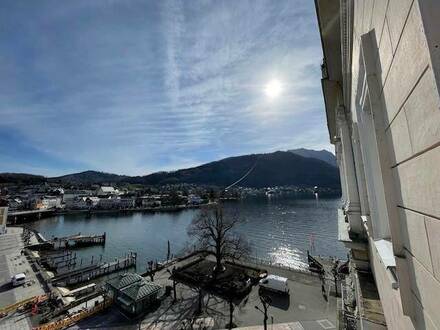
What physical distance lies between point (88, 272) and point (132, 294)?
20642mm

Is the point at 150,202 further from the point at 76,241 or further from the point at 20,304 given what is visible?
the point at 20,304

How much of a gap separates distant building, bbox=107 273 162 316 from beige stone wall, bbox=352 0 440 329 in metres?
20.5

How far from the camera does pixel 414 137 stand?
1135 mm

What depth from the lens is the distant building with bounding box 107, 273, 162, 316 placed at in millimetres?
18469

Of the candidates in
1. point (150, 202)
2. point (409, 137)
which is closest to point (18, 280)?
point (409, 137)

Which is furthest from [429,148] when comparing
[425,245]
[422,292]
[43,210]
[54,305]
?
[43,210]

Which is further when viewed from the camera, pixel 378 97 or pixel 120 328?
pixel 120 328

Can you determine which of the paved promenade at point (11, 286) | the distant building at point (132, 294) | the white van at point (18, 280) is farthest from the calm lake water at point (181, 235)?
the distant building at point (132, 294)

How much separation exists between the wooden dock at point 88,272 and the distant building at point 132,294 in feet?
46.0

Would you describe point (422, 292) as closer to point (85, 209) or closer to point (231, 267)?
point (231, 267)

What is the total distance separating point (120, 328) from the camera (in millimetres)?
17000

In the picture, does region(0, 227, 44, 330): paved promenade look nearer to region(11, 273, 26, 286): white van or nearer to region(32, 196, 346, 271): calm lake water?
region(11, 273, 26, 286): white van

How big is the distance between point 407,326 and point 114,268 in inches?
1656

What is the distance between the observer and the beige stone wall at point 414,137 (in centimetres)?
90
